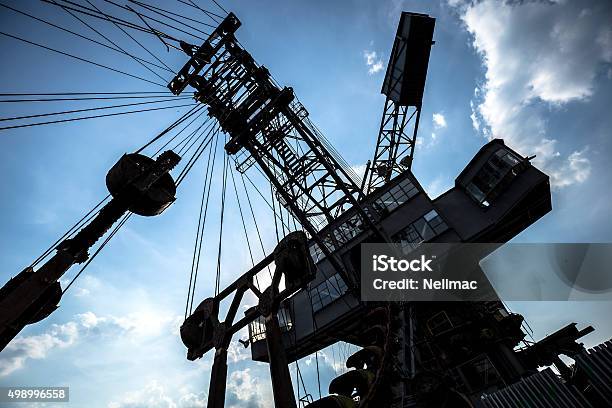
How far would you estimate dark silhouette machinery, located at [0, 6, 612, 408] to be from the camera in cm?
506

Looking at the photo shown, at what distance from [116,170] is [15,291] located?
9.37 ft

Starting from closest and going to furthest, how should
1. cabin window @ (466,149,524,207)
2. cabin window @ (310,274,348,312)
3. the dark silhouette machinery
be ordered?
the dark silhouette machinery, cabin window @ (466,149,524,207), cabin window @ (310,274,348,312)

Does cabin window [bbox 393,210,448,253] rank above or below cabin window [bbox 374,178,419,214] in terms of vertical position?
below

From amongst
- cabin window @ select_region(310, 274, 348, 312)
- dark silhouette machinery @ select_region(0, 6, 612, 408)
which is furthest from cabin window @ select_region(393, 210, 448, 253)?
cabin window @ select_region(310, 274, 348, 312)

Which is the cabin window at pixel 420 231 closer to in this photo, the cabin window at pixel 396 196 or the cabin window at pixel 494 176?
the cabin window at pixel 396 196

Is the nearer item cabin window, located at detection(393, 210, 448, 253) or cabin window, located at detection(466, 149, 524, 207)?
cabin window, located at detection(466, 149, 524, 207)

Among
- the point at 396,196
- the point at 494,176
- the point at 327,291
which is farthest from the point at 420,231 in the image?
the point at 327,291

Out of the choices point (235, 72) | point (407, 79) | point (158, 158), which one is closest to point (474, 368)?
point (407, 79)

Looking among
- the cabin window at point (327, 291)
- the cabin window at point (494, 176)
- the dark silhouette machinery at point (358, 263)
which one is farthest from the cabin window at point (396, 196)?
the cabin window at point (327, 291)

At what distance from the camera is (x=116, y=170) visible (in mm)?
6605

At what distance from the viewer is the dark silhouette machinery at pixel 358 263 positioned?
5059 mm

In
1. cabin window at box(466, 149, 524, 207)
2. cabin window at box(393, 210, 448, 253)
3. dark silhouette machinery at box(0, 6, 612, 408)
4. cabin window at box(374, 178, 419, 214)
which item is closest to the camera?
dark silhouette machinery at box(0, 6, 612, 408)

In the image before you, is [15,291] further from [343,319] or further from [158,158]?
[343,319]

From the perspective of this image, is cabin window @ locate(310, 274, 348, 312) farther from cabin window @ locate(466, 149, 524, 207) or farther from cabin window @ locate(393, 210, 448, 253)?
cabin window @ locate(466, 149, 524, 207)
